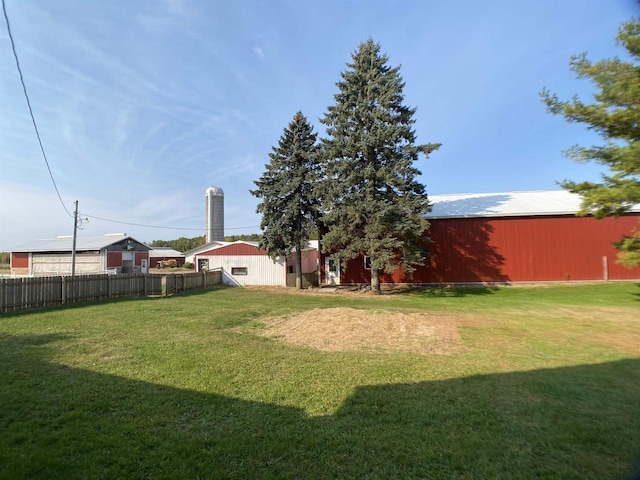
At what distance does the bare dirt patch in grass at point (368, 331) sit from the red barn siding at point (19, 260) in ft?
131

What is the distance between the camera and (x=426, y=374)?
5387mm

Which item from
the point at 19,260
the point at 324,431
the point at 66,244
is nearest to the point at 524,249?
the point at 324,431

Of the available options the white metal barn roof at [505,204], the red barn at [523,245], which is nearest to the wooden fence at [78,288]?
the red barn at [523,245]

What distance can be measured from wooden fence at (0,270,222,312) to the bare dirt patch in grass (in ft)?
27.6

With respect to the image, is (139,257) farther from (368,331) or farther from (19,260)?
(368,331)

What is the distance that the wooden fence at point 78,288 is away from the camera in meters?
10.9

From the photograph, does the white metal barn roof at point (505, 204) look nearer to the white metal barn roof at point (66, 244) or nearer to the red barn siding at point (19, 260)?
the white metal barn roof at point (66, 244)

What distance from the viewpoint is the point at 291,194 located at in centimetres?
2198

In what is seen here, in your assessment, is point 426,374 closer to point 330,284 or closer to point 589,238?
point 330,284

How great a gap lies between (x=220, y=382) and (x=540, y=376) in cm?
494

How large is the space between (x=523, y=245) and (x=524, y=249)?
0.25m

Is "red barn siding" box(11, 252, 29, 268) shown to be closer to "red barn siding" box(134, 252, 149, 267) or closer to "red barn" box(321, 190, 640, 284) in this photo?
"red barn siding" box(134, 252, 149, 267)

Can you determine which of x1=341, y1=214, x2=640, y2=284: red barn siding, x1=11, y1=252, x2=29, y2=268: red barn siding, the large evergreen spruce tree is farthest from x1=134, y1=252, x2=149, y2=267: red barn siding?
the large evergreen spruce tree

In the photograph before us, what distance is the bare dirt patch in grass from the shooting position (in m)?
7.15
